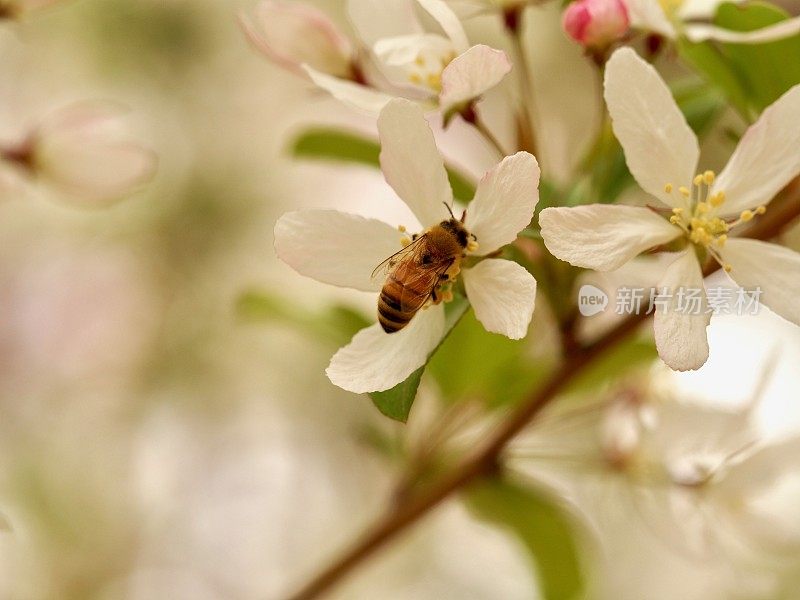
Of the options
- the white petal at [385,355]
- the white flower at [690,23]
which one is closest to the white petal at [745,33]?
the white flower at [690,23]

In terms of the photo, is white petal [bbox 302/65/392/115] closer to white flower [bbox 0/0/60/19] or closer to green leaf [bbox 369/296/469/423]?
green leaf [bbox 369/296/469/423]

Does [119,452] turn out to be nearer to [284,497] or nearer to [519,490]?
[284,497]

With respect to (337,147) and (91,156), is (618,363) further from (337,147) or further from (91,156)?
(91,156)

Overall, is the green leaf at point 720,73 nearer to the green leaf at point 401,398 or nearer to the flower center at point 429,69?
the flower center at point 429,69

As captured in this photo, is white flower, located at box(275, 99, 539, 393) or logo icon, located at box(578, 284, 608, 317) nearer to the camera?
white flower, located at box(275, 99, 539, 393)

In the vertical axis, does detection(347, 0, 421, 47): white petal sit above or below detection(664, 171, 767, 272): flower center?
above

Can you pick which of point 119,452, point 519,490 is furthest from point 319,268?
point 119,452

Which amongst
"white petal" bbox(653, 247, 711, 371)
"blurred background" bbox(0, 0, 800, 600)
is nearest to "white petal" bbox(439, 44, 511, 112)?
"white petal" bbox(653, 247, 711, 371)
